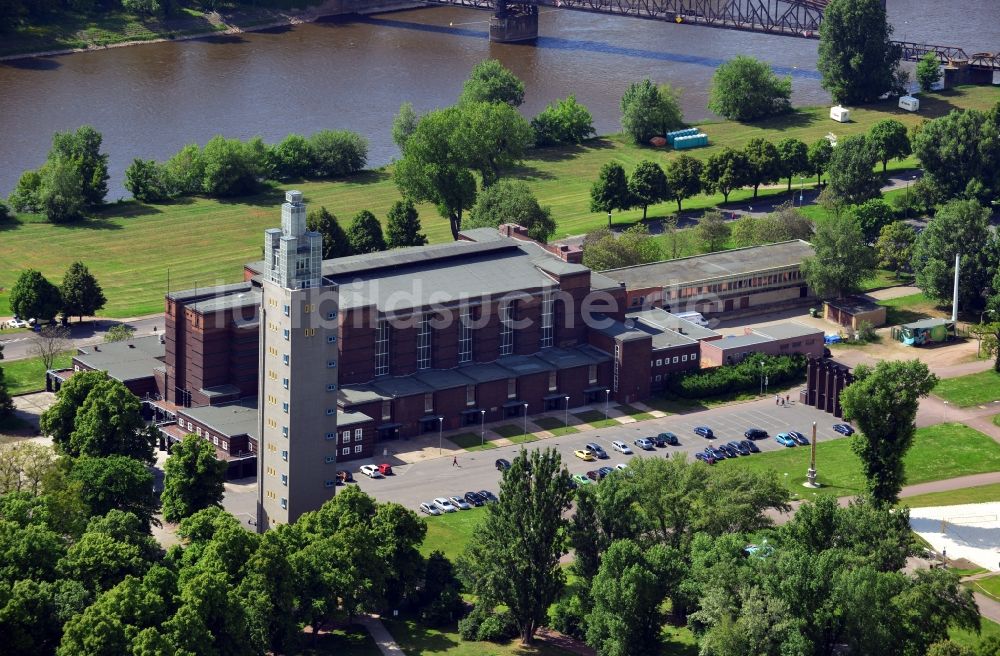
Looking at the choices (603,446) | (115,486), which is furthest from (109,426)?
(603,446)

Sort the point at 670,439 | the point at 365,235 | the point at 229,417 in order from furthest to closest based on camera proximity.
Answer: the point at 365,235, the point at 670,439, the point at 229,417

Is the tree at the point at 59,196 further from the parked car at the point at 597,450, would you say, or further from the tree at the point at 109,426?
the parked car at the point at 597,450

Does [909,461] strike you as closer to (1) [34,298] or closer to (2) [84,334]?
(2) [84,334]

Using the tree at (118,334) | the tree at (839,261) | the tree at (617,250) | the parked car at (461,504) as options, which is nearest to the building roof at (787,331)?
the tree at (839,261)

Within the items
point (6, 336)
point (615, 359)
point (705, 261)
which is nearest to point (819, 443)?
point (615, 359)

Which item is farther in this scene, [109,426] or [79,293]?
[79,293]

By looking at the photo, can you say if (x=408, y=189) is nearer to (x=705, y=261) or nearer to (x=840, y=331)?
(x=705, y=261)

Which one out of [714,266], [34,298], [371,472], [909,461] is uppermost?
[714,266]
